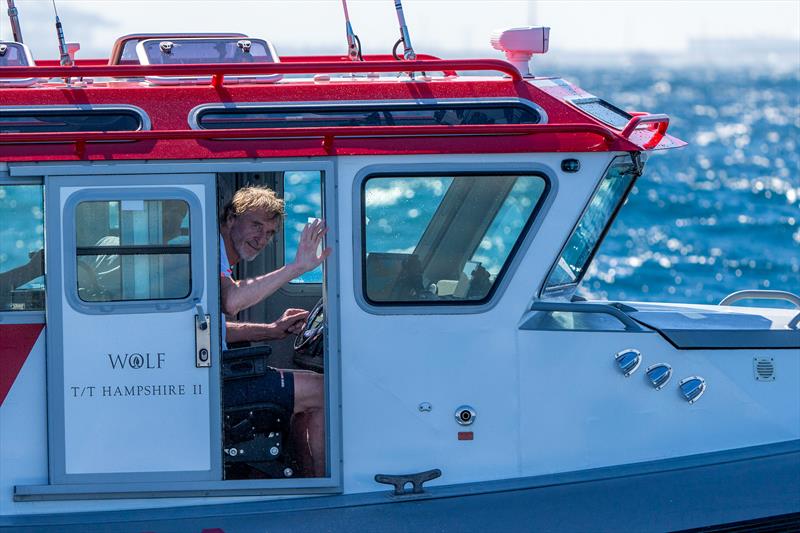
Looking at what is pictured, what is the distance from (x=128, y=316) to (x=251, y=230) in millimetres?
663

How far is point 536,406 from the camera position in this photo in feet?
17.5

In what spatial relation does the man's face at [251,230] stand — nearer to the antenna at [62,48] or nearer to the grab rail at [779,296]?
the antenna at [62,48]

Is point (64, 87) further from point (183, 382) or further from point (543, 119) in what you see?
point (543, 119)

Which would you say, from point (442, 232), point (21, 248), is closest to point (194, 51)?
point (21, 248)

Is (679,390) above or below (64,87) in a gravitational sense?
below

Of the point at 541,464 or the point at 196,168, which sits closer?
the point at 196,168

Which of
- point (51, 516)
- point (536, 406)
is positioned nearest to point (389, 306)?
point (536, 406)

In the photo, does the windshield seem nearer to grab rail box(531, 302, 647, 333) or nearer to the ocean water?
grab rail box(531, 302, 647, 333)

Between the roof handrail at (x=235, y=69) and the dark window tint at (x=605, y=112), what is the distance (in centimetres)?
52

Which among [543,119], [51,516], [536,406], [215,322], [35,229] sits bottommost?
[51,516]

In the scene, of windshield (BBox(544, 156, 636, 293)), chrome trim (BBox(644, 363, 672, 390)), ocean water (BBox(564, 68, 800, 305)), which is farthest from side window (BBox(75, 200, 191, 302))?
ocean water (BBox(564, 68, 800, 305))

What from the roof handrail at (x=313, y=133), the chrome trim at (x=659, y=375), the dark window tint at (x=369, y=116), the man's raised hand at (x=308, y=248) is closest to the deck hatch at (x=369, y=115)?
the dark window tint at (x=369, y=116)

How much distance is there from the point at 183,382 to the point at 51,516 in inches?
32.2

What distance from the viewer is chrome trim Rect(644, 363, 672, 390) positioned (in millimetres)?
5359
